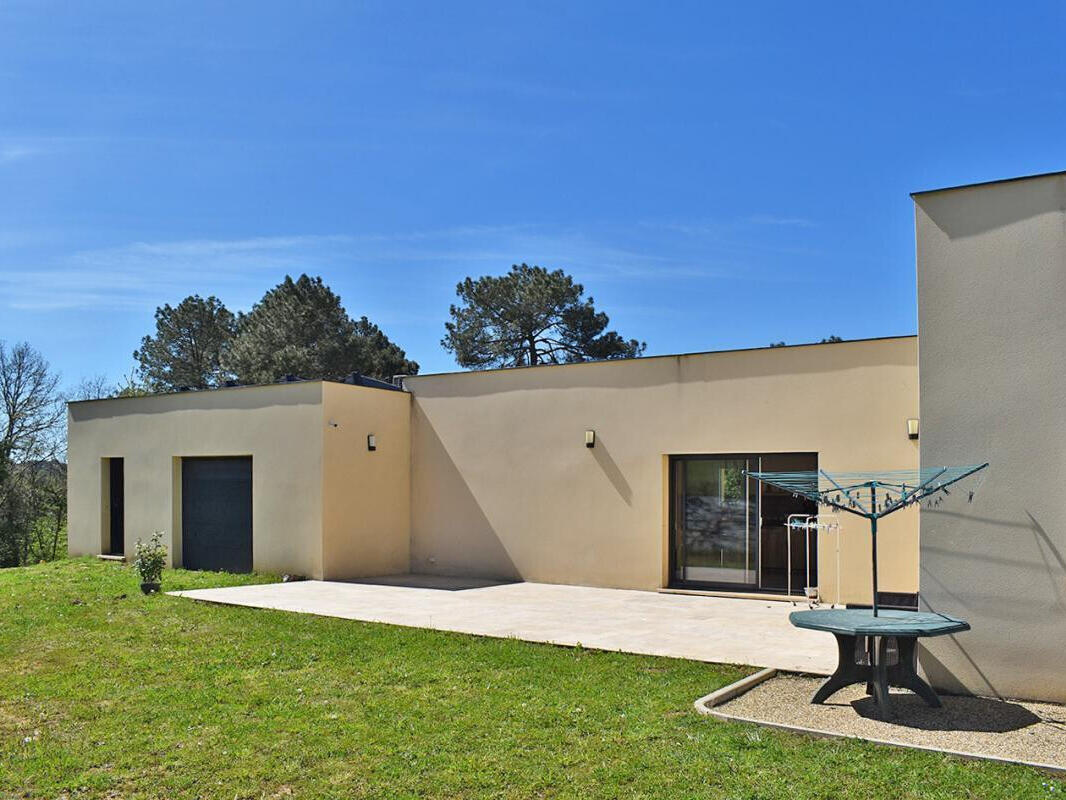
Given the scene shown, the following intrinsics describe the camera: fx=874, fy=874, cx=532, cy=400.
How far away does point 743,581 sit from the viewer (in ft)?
40.8

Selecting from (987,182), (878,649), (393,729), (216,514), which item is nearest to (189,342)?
(216,514)

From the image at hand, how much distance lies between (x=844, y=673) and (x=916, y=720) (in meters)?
0.55

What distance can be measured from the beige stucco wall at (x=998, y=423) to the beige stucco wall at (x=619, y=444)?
4.69m

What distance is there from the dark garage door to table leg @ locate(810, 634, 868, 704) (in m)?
11.5

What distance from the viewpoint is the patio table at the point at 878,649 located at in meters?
5.98

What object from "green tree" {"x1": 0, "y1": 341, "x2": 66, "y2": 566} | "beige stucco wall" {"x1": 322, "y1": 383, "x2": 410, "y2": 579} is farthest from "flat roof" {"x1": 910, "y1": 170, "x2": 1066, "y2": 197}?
"green tree" {"x1": 0, "y1": 341, "x2": 66, "y2": 566}

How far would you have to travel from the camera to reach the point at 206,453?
634 inches

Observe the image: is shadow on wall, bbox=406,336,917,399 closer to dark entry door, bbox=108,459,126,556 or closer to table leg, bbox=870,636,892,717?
table leg, bbox=870,636,892,717

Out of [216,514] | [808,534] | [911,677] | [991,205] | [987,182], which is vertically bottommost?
[911,677]

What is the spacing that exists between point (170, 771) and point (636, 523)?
8963 mm

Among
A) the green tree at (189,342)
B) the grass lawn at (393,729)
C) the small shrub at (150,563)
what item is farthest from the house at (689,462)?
the green tree at (189,342)

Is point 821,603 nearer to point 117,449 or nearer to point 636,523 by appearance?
point 636,523

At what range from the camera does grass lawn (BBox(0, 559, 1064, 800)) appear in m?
4.74

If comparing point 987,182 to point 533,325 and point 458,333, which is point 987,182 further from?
point 458,333
